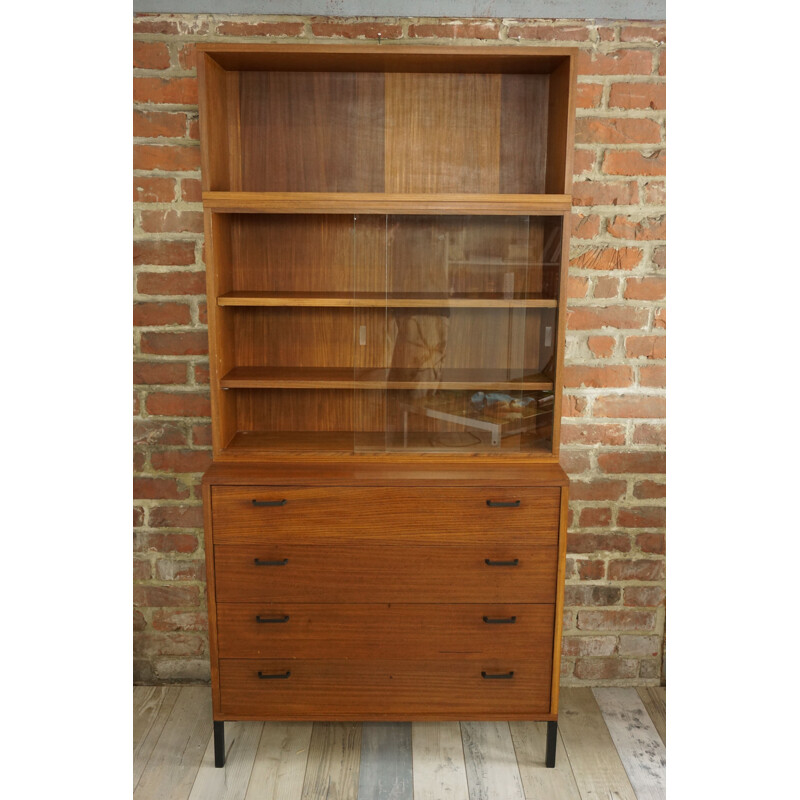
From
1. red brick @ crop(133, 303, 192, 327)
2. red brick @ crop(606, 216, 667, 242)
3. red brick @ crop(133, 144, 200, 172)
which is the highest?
red brick @ crop(133, 144, 200, 172)

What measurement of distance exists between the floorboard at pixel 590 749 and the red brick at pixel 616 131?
6.35ft

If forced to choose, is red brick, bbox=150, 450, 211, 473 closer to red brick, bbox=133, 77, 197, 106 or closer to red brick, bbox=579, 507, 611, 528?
red brick, bbox=133, 77, 197, 106

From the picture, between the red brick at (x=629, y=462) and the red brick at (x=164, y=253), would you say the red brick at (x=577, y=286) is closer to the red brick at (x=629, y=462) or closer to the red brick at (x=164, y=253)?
the red brick at (x=629, y=462)

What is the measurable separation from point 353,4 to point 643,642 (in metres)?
2.40

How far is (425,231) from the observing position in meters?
2.01

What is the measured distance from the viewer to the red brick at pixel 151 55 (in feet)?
7.14

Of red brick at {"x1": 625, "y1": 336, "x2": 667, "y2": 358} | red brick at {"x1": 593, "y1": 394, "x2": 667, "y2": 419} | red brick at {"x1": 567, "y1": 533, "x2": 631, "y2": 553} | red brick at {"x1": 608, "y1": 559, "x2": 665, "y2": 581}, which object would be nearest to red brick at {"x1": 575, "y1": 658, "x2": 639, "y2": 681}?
red brick at {"x1": 608, "y1": 559, "x2": 665, "y2": 581}

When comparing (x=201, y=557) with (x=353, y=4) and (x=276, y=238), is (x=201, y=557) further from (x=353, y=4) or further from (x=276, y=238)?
(x=353, y=4)

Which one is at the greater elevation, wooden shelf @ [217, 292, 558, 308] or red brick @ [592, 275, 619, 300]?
red brick @ [592, 275, 619, 300]

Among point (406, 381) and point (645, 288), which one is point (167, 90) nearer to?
point (406, 381)

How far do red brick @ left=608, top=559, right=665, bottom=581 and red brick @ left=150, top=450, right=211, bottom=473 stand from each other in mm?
1503

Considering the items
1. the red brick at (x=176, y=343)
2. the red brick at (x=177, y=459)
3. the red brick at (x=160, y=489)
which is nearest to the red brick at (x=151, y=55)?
the red brick at (x=176, y=343)

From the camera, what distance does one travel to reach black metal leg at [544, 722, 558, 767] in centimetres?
214

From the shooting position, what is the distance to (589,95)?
2.22 m
